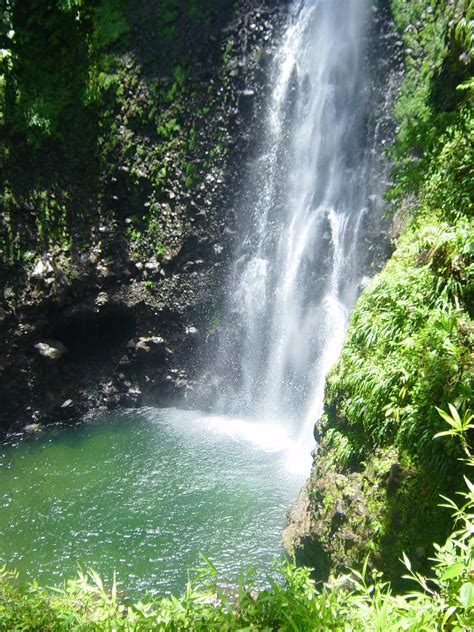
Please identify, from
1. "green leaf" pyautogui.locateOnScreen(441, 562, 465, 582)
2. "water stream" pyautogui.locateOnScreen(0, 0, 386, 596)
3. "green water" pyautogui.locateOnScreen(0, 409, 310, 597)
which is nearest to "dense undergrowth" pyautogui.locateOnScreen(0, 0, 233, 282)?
"water stream" pyautogui.locateOnScreen(0, 0, 386, 596)

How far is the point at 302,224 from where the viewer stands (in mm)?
11906

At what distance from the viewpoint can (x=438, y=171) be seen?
238 inches

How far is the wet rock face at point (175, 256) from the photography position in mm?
12664

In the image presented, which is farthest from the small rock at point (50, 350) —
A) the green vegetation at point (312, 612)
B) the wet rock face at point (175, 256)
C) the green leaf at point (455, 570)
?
the green leaf at point (455, 570)

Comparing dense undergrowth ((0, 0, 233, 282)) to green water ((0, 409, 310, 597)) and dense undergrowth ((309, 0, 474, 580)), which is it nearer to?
green water ((0, 409, 310, 597))

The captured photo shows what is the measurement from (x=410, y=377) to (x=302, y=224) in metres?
8.07

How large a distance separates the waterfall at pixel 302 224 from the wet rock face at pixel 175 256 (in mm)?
581

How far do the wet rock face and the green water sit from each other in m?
1.52

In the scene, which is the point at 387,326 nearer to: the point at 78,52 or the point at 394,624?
the point at 394,624

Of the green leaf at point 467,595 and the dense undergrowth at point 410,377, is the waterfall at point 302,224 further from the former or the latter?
the green leaf at point 467,595

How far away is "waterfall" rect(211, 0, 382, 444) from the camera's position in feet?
36.2

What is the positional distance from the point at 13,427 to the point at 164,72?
10.6m

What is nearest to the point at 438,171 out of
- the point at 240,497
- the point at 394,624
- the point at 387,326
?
the point at 387,326

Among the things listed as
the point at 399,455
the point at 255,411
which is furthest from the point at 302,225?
the point at 399,455
